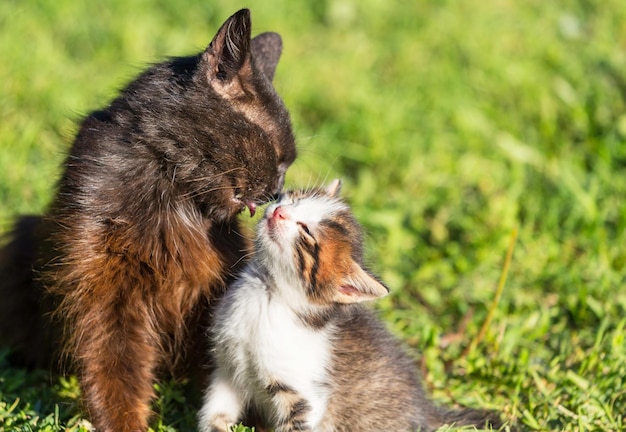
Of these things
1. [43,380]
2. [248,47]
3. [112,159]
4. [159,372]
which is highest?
[248,47]

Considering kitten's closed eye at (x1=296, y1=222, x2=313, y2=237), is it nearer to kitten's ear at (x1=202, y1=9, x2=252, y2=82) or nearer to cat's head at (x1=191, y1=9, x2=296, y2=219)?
cat's head at (x1=191, y1=9, x2=296, y2=219)

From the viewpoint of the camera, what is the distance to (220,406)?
3.76m

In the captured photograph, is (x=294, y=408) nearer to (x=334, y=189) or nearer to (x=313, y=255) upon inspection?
(x=313, y=255)

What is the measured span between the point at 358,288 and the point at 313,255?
8.7 inches

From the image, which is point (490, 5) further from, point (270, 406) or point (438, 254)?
point (270, 406)

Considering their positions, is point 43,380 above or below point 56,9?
below

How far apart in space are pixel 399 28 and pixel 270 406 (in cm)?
521

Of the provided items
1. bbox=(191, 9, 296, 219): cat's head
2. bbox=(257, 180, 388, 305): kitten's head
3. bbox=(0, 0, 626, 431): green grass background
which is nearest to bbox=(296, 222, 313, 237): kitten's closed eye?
bbox=(257, 180, 388, 305): kitten's head

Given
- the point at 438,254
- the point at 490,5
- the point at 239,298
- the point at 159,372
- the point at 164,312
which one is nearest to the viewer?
the point at 239,298

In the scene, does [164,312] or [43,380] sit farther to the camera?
[43,380]

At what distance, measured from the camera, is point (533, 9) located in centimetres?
841

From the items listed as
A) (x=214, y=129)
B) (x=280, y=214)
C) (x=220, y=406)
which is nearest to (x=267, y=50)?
(x=214, y=129)

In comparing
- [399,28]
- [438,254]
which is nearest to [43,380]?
[438,254]

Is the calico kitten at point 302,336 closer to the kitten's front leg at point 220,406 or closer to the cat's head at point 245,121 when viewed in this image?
the kitten's front leg at point 220,406
